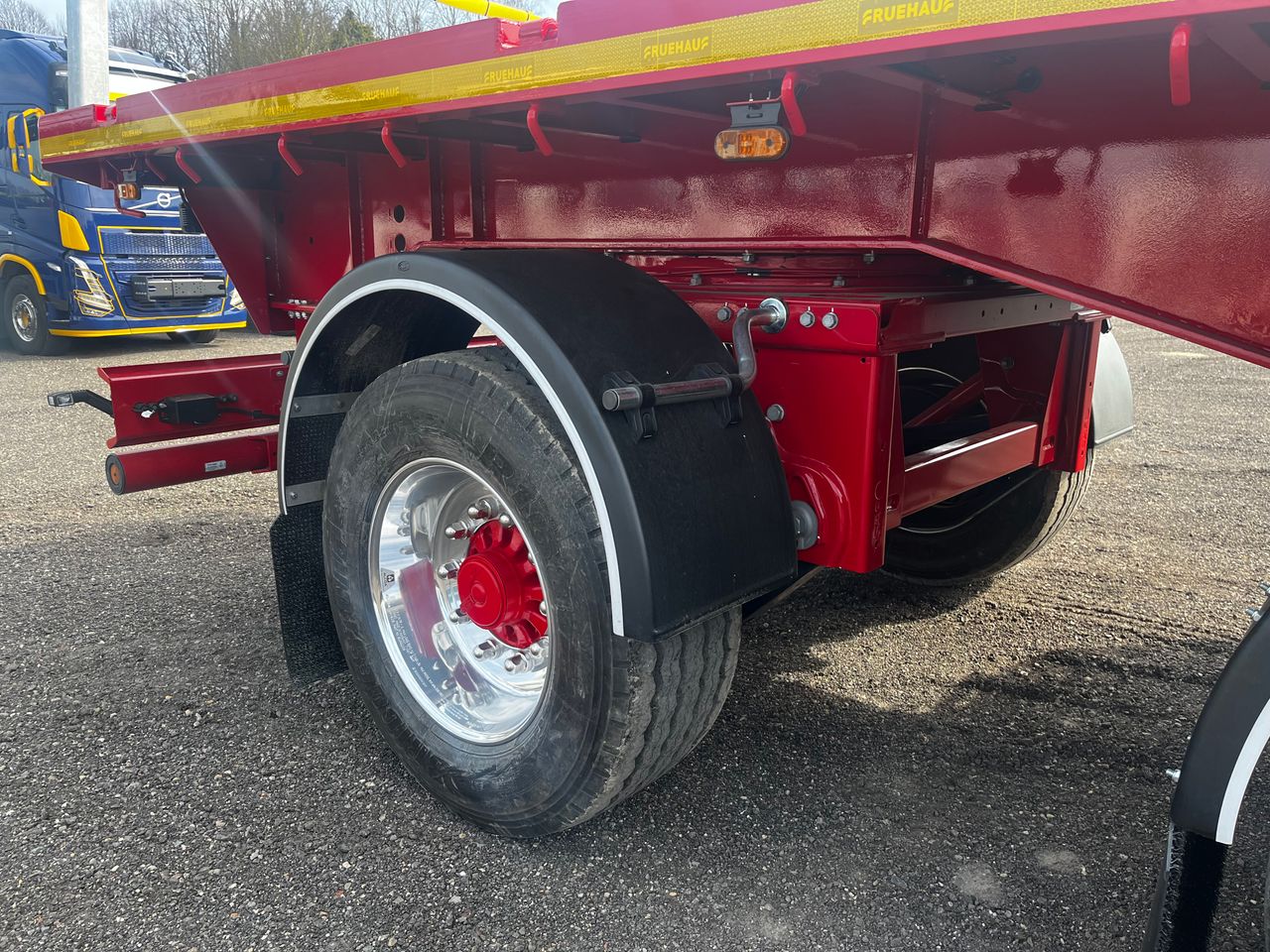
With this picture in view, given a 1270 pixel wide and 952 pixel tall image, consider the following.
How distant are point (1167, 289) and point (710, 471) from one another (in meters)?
0.84

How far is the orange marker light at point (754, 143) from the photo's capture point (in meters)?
1.72

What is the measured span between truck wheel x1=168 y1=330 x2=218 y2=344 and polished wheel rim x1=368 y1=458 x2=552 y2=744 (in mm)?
9709

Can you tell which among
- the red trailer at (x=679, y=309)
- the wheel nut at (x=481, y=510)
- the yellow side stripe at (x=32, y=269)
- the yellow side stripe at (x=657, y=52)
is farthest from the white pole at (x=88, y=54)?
the yellow side stripe at (x=32, y=269)

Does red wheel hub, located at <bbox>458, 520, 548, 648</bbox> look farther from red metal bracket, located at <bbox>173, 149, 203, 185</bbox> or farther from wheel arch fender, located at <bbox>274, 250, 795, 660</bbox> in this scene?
red metal bracket, located at <bbox>173, 149, 203, 185</bbox>

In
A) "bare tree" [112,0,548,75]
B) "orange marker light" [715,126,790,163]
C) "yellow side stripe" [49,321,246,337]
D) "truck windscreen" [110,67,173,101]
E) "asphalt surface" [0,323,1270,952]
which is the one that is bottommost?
"asphalt surface" [0,323,1270,952]

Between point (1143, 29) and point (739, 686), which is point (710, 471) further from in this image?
point (739, 686)

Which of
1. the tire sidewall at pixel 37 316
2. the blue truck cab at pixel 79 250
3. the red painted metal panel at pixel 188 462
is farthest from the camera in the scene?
the tire sidewall at pixel 37 316

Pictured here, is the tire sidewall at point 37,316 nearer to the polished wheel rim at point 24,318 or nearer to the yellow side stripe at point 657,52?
the polished wheel rim at point 24,318

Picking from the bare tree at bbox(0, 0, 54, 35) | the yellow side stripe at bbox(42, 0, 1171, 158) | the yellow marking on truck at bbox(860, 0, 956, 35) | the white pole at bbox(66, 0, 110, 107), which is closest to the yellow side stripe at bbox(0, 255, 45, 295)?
the white pole at bbox(66, 0, 110, 107)

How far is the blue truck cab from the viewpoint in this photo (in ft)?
31.1

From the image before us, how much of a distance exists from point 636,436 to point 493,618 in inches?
26.5

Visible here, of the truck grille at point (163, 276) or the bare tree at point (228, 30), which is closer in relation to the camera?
the truck grille at point (163, 276)

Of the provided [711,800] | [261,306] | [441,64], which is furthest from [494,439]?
[261,306]

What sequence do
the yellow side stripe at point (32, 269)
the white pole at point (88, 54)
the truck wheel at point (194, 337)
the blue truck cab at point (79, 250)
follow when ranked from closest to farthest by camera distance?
1. the white pole at point (88, 54)
2. the blue truck cab at point (79, 250)
3. the yellow side stripe at point (32, 269)
4. the truck wheel at point (194, 337)
